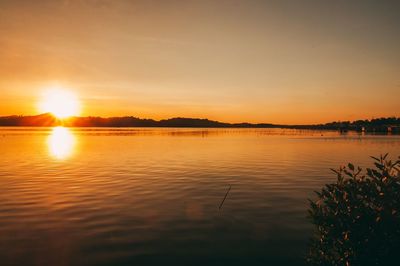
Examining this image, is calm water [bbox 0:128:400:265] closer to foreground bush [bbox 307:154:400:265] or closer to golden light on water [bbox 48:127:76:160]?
foreground bush [bbox 307:154:400:265]

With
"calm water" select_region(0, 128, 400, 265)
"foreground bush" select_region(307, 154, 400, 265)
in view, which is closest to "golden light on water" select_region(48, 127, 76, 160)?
"calm water" select_region(0, 128, 400, 265)

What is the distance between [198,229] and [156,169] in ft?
74.4

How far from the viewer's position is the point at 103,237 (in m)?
14.3

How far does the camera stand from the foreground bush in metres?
7.83

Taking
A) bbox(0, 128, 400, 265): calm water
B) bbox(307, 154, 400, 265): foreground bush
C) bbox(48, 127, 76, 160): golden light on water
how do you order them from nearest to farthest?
bbox(307, 154, 400, 265): foreground bush → bbox(0, 128, 400, 265): calm water → bbox(48, 127, 76, 160): golden light on water

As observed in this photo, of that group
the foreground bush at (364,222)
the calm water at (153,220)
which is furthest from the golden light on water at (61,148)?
the foreground bush at (364,222)

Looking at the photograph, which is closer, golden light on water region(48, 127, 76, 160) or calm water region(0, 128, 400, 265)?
calm water region(0, 128, 400, 265)

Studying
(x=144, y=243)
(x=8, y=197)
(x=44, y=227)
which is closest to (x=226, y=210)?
(x=144, y=243)

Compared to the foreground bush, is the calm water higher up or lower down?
lower down

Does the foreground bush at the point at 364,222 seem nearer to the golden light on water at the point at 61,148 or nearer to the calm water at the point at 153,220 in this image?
the calm water at the point at 153,220

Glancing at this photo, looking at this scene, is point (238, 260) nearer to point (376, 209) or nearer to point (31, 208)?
point (376, 209)

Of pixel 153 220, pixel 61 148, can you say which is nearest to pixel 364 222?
pixel 153 220

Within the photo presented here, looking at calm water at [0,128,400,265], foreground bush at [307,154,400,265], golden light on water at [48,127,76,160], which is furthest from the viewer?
golden light on water at [48,127,76,160]

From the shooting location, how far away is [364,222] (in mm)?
8125
